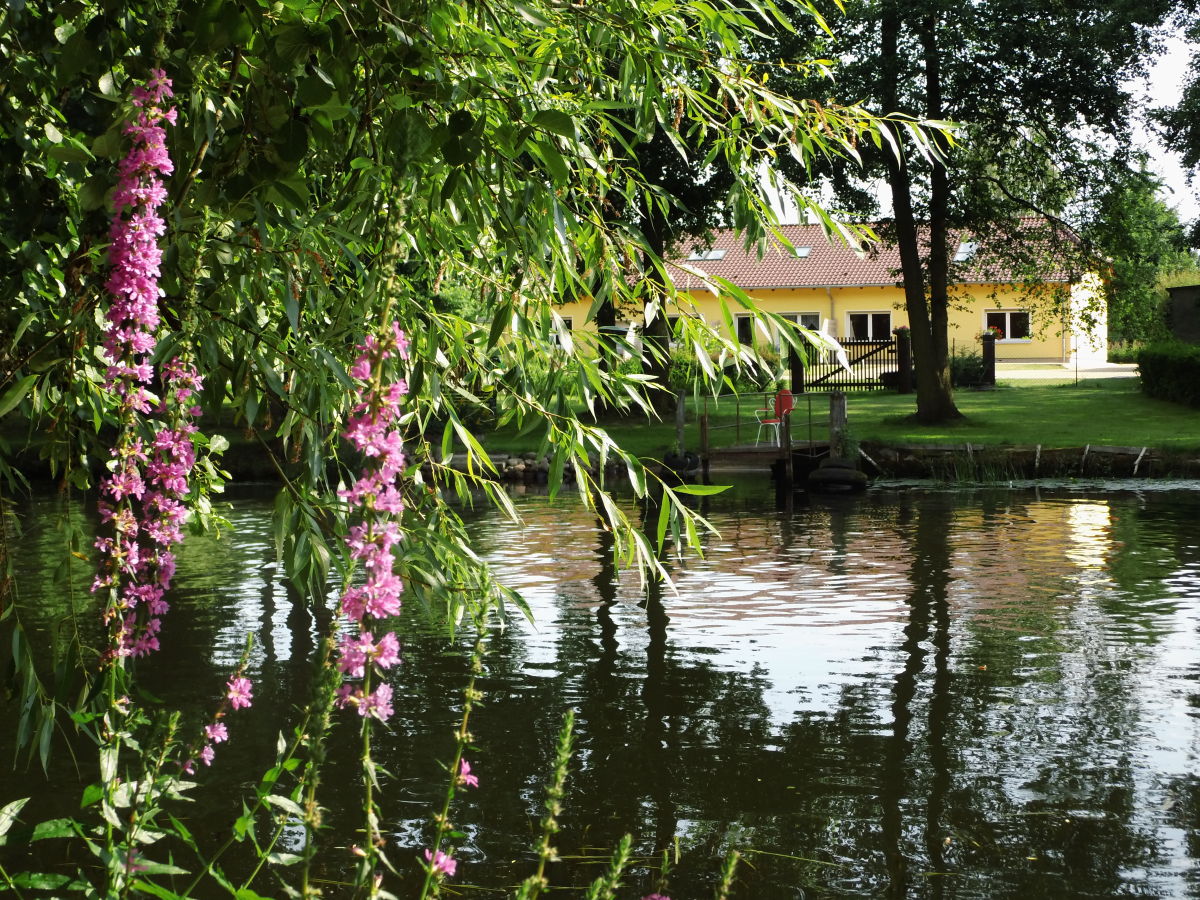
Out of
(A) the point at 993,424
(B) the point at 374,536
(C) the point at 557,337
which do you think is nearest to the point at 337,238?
(C) the point at 557,337

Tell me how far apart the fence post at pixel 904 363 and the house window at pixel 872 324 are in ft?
53.0

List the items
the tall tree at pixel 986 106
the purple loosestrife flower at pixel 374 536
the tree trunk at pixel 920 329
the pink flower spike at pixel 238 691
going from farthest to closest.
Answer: the tree trunk at pixel 920 329
the tall tree at pixel 986 106
the pink flower spike at pixel 238 691
the purple loosestrife flower at pixel 374 536

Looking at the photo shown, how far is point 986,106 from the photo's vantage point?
2567cm

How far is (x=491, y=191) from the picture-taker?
296cm

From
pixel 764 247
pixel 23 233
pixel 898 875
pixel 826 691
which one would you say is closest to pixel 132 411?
pixel 23 233

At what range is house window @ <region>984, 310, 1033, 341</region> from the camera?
5297 cm

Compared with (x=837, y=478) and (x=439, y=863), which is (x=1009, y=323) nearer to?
(x=837, y=478)

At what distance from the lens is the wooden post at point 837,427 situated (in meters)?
22.9

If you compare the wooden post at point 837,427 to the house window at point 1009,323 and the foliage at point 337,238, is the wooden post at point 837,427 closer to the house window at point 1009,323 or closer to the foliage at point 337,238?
the foliage at point 337,238

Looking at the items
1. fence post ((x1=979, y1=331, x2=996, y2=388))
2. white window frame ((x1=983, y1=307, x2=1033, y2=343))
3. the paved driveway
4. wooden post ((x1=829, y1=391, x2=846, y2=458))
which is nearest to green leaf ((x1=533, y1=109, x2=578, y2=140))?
wooden post ((x1=829, y1=391, x2=846, y2=458))

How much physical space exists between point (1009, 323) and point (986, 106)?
29.1 m

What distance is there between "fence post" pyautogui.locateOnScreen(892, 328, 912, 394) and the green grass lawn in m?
1.77

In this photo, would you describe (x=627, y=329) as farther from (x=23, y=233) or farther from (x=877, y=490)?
(x=877, y=490)

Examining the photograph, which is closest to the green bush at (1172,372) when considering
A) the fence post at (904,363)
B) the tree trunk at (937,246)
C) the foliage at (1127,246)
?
the foliage at (1127,246)
